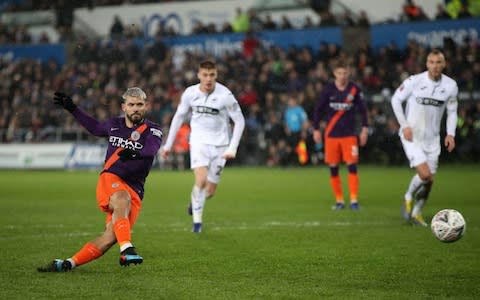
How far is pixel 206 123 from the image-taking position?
1303cm

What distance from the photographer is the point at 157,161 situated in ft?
102

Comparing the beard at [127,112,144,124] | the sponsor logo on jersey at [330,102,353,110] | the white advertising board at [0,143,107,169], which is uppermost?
the beard at [127,112,144,124]

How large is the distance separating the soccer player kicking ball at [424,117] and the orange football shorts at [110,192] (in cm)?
546

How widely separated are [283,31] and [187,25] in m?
5.59

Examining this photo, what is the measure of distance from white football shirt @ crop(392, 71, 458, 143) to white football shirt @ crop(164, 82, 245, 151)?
2.39 metres

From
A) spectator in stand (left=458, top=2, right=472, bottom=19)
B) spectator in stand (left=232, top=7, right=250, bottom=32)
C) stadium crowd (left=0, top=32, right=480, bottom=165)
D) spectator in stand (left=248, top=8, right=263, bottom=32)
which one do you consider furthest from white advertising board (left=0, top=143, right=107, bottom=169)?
spectator in stand (left=458, top=2, right=472, bottom=19)

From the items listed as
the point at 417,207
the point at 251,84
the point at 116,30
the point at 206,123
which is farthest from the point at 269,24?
the point at 417,207

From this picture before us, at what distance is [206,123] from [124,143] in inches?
171

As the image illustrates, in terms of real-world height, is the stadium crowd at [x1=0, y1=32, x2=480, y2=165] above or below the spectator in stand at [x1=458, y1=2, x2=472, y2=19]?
below

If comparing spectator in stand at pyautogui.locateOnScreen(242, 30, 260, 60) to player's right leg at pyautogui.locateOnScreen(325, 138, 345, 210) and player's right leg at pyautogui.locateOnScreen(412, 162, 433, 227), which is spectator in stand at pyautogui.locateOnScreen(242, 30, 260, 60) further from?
player's right leg at pyautogui.locateOnScreen(412, 162, 433, 227)

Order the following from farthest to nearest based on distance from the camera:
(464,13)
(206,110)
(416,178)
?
(464,13) < (416,178) < (206,110)

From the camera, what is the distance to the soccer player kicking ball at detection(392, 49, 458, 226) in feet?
42.7

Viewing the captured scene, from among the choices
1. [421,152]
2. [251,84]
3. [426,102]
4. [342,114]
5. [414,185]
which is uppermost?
[426,102]

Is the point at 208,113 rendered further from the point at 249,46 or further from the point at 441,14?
the point at 249,46
